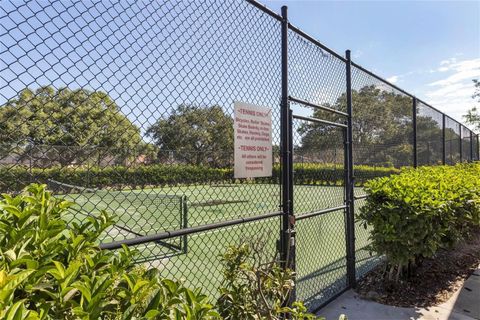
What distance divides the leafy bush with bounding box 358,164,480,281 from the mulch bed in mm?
221

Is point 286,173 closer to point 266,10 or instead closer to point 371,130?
point 266,10

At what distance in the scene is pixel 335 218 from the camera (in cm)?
965

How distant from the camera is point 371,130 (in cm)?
691

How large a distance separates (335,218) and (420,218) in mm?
5807

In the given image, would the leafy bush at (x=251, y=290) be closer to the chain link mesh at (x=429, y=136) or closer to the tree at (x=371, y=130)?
the tree at (x=371, y=130)

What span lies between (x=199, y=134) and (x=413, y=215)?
2646 mm

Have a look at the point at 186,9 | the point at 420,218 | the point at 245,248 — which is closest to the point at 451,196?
the point at 420,218

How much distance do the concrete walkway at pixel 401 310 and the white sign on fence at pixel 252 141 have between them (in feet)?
6.40

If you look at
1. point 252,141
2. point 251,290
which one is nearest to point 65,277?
point 251,290

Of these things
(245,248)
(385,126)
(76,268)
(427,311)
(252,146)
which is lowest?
(427,311)

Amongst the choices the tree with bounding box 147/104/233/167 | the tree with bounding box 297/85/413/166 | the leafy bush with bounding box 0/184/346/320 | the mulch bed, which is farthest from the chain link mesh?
the leafy bush with bounding box 0/184/346/320

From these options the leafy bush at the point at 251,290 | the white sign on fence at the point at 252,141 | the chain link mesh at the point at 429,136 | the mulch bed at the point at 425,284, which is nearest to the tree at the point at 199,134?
the white sign on fence at the point at 252,141

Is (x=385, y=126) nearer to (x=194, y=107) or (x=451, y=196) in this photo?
(x=451, y=196)

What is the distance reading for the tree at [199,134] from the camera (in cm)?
293
